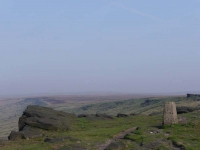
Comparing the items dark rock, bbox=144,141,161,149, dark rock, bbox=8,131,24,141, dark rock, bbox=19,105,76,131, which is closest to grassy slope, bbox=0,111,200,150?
dark rock, bbox=144,141,161,149

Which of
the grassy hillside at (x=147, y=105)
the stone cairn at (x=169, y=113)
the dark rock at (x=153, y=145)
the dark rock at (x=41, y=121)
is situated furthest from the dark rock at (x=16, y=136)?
the grassy hillside at (x=147, y=105)

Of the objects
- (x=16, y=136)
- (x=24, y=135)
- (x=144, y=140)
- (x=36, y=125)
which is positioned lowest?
(x=16, y=136)

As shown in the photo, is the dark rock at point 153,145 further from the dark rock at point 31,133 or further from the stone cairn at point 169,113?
the dark rock at point 31,133

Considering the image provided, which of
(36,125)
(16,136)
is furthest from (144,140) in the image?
(36,125)

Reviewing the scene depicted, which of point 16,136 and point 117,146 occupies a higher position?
point 117,146

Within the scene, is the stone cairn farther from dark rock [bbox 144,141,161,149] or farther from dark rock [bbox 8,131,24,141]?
dark rock [bbox 8,131,24,141]

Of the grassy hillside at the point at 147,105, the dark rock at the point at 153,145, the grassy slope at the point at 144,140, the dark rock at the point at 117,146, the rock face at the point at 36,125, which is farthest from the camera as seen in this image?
the grassy hillside at the point at 147,105

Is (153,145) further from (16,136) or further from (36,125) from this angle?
(36,125)

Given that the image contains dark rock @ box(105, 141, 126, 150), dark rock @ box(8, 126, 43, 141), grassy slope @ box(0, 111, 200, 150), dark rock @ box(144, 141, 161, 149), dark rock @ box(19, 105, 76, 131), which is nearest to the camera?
dark rock @ box(105, 141, 126, 150)

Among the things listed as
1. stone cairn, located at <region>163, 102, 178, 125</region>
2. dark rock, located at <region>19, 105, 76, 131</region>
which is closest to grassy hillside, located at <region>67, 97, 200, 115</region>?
stone cairn, located at <region>163, 102, 178, 125</region>

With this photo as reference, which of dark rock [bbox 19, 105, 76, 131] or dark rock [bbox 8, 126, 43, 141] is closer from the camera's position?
dark rock [bbox 8, 126, 43, 141]

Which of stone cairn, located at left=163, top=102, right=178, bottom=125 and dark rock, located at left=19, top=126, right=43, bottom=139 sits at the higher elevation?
stone cairn, located at left=163, top=102, right=178, bottom=125

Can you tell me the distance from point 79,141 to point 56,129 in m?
8.61

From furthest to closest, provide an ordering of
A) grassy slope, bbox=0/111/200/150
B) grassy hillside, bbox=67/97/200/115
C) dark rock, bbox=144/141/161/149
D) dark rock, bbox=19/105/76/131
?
1. grassy hillside, bbox=67/97/200/115
2. dark rock, bbox=19/105/76/131
3. grassy slope, bbox=0/111/200/150
4. dark rock, bbox=144/141/161/149
